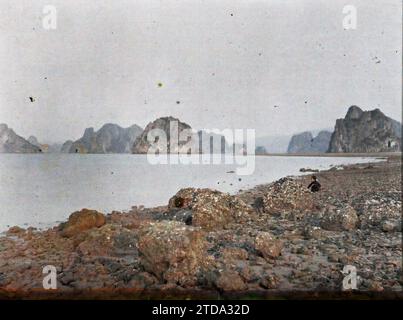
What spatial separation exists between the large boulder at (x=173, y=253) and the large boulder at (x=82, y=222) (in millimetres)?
4007

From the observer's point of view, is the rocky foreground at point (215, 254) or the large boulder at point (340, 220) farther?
the large boulder at point (340, 220)

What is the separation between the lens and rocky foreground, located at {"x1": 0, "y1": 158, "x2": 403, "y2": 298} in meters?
6.22

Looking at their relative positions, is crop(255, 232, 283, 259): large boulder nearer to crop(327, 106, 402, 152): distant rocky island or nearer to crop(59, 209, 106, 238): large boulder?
crop(59, 209, 106, 238): large boulder

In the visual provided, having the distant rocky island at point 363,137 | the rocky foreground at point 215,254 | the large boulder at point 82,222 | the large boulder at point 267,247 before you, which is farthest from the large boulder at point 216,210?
the distant rocky island at point 363,137

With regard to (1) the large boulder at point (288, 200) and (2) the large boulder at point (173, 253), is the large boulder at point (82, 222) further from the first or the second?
(1) the large boulder at point (288, 200)

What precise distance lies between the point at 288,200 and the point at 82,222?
700 centimetres

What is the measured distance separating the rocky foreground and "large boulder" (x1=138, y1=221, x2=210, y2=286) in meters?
0.02

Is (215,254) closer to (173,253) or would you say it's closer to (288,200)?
(173,253)

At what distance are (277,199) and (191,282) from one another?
20.8ft

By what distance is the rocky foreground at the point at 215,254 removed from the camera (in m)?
6.22

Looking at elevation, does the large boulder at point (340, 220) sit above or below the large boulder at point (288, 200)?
below
